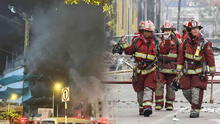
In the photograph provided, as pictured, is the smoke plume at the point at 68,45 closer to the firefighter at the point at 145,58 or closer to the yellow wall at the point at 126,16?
the firefighter at the point at 145,58

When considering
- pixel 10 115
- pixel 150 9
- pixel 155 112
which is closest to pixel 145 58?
pixel 155 112

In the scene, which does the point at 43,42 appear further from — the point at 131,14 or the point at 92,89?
the point at 131,14

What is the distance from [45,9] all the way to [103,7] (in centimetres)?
128

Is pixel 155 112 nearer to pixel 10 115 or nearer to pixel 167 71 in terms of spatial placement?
pixel 167 71

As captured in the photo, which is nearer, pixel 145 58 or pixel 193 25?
pixel 193 25

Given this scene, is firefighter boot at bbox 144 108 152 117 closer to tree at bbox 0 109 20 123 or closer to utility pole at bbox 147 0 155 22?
tree at bbox 0 109 20 123

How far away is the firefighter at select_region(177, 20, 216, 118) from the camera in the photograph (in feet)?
25.0

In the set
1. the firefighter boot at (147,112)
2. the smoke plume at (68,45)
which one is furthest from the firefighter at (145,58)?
the smoke plume at (68,45)

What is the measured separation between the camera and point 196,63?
7715 mm

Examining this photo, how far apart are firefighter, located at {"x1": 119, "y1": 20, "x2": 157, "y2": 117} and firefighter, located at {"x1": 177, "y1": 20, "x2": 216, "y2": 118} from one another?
20.6 inches

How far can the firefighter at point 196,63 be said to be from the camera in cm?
763

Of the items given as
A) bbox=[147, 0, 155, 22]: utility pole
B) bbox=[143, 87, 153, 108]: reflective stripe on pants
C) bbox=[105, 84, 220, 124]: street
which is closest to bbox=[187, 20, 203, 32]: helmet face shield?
bbox=[143, 87, 153, 108]: reflective stripe on pants

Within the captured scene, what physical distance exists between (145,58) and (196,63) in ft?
2.69

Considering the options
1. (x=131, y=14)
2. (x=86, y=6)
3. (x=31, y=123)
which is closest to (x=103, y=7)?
(x=86, y=6)
